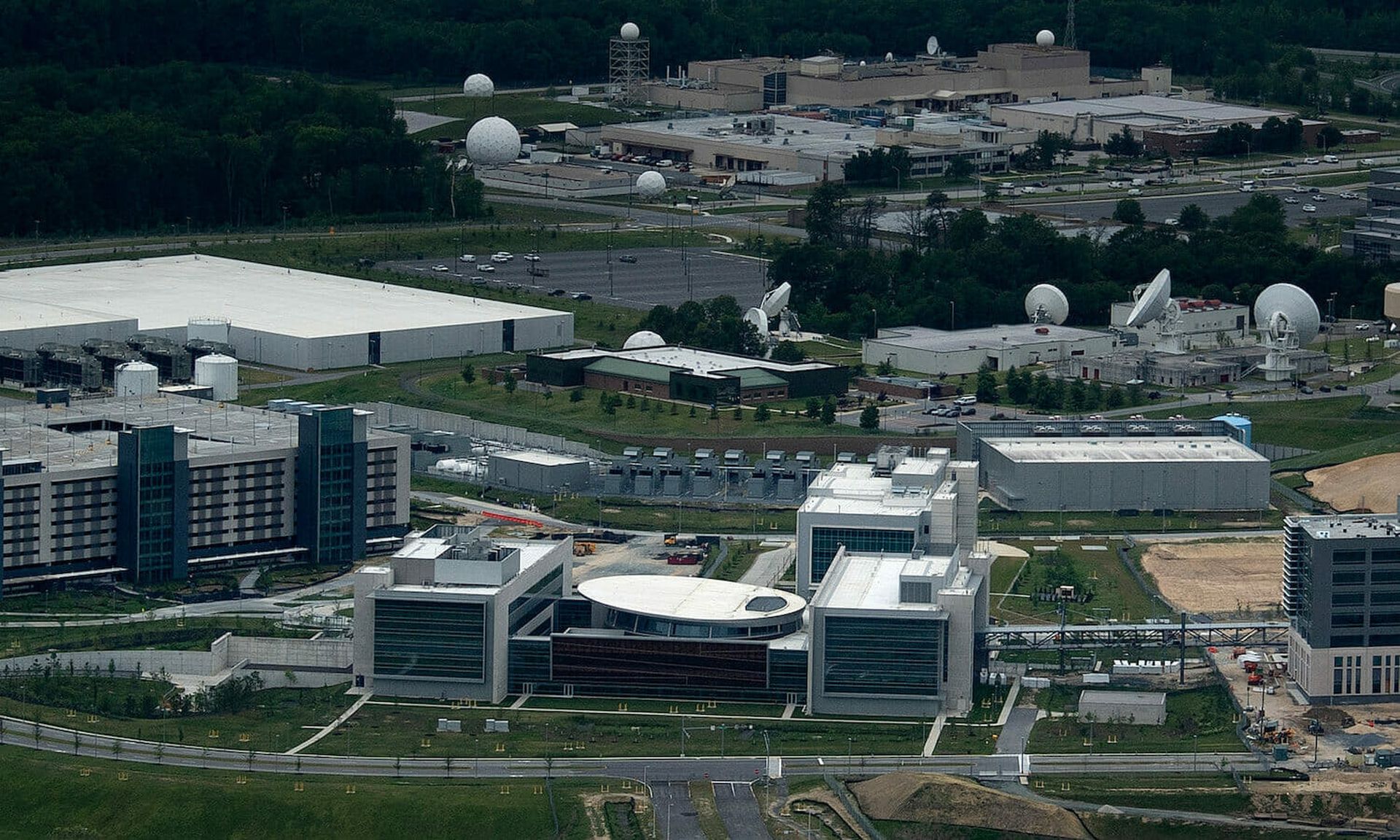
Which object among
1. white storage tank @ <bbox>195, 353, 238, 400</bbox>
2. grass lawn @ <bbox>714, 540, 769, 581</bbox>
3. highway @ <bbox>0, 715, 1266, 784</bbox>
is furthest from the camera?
white storage tank @ <bbox>195, 353, 238, 400</bbox>

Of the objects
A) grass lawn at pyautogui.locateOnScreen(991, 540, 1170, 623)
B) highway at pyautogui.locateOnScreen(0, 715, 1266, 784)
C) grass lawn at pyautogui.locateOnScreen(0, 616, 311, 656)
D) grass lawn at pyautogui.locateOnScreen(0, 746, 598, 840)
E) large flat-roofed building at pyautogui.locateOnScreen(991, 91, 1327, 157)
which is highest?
large flat-roofed building at pyautogui.locateOnScreen(991, 91, 1327, 157)

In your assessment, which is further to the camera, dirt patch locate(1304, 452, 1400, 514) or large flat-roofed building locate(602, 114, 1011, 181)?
large flat-roofed building locate(602, 114, 1011, 181)

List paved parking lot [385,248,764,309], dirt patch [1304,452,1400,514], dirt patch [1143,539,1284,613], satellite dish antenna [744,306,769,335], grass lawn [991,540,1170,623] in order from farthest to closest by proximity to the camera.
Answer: paved parking lot [385,248,764,309] < satellite dish antenna [744,306,769,335] < dirt patch [1304,452,1400,514] < dirt patch [1143,539,1284,613] < grass lawn [991,540,1170,623]

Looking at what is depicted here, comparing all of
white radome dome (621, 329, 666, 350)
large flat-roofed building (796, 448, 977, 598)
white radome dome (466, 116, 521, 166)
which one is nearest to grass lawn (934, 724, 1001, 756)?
large flat-roofed building (796, 448, 977, 598)

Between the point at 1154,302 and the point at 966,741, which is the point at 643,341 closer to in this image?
the point at 1154,302

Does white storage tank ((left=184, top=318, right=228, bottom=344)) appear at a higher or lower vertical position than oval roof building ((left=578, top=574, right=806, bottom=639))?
higher

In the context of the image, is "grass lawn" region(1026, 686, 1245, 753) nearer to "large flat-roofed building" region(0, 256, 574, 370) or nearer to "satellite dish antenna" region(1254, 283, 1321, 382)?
"satellite dish antenna" region(1254, 283, 1321, 382)

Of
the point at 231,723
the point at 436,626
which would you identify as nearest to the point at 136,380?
the point at 436,626

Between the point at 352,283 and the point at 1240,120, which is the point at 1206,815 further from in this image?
the point at 1240,120
